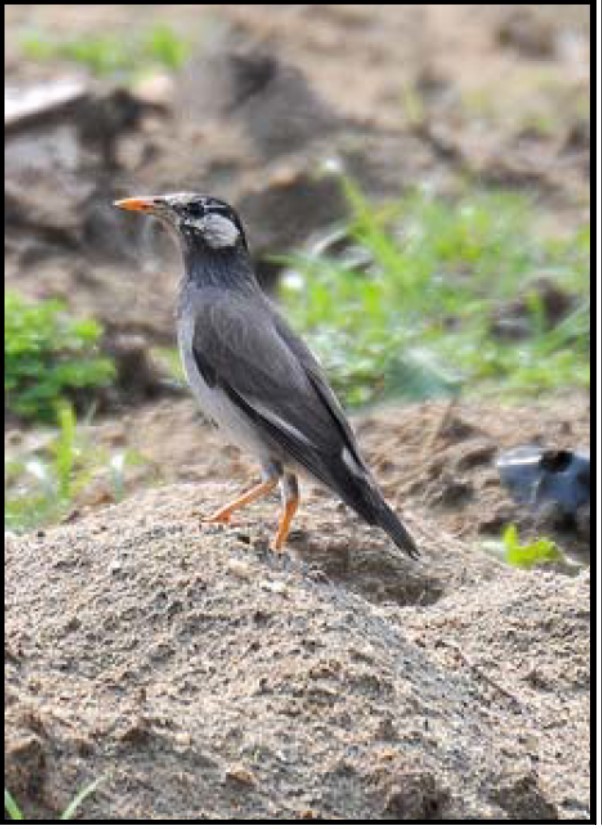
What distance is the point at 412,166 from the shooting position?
40.9 ft

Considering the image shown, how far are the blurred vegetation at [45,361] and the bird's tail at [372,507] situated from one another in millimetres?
2511

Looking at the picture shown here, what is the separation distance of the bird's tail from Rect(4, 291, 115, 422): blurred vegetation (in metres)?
2.51

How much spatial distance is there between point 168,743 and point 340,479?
156cm

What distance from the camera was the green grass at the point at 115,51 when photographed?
13273 millimetres

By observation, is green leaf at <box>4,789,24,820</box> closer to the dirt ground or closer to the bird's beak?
the dirt ground

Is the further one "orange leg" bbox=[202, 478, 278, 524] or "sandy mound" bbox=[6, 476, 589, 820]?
"orange leg" bbox=[202, 478, 278, 524]

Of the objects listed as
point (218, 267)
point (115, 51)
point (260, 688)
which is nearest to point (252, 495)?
point (218, 267)

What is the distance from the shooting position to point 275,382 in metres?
7.66

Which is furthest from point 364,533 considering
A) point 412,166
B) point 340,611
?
point 412,166

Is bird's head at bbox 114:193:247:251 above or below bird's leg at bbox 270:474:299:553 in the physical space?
above

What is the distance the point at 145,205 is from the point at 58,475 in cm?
104

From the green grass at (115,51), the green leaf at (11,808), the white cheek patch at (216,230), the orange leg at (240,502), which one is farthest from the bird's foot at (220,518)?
the green grass at (115,51)

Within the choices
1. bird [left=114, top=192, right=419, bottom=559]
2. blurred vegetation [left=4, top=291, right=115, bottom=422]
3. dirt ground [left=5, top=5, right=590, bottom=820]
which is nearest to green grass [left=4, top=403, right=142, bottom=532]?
dirt ground [left=5, top=5, right=590, bottom=820]

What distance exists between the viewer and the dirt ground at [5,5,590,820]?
6.03 meters
